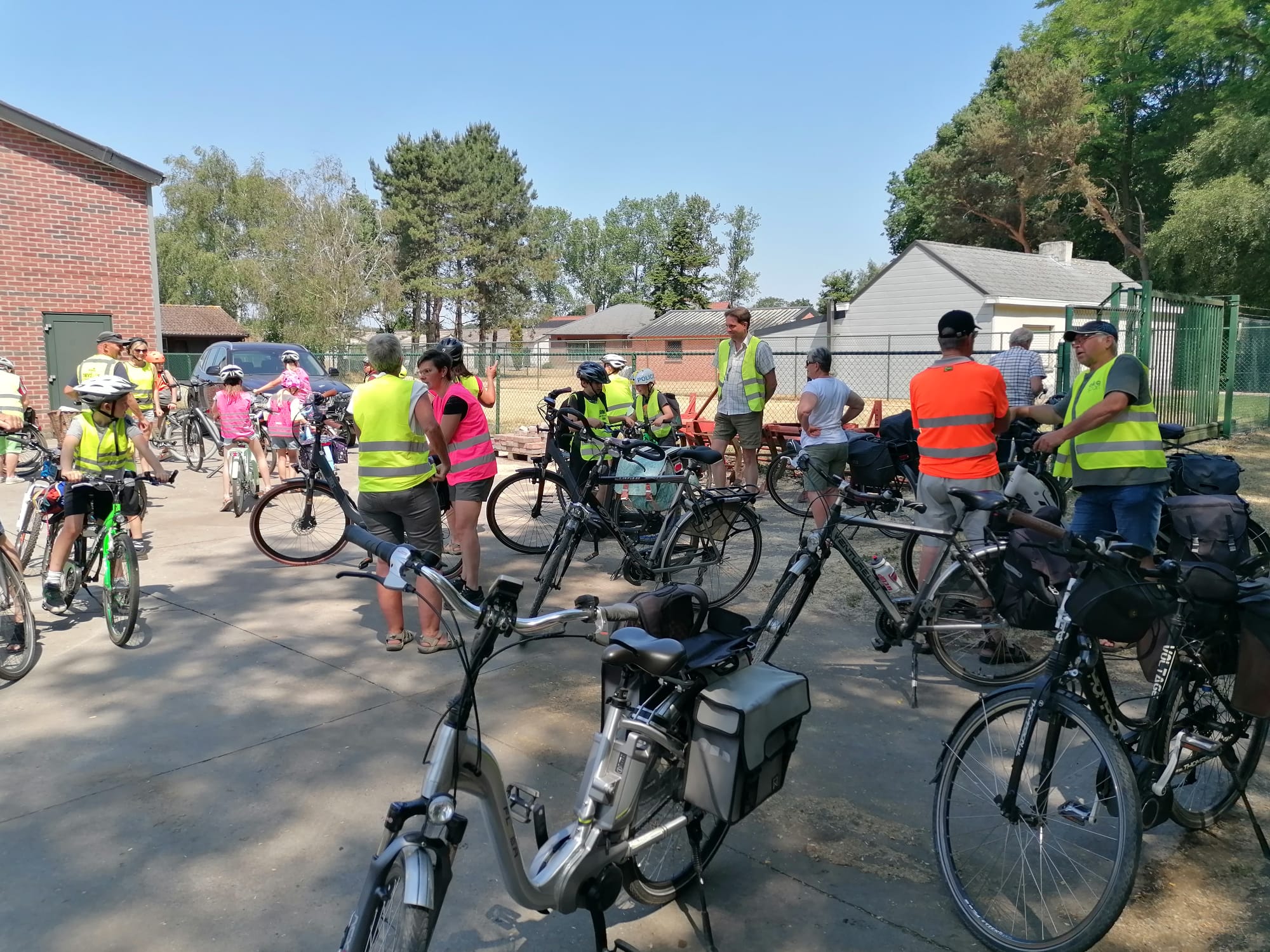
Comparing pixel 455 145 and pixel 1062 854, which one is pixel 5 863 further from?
pixel 455 145

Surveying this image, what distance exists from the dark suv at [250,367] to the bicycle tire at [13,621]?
1060 centimetres

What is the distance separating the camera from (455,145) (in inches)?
2215

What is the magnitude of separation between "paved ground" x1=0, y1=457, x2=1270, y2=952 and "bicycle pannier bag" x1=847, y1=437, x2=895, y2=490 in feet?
6.74

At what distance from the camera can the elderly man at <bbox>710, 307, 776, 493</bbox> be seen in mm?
8320

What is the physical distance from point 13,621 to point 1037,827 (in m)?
4.94

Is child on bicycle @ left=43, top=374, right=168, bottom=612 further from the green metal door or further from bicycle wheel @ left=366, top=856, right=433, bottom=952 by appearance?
the green metal door

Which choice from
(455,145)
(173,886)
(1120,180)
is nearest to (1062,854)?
(173,886)

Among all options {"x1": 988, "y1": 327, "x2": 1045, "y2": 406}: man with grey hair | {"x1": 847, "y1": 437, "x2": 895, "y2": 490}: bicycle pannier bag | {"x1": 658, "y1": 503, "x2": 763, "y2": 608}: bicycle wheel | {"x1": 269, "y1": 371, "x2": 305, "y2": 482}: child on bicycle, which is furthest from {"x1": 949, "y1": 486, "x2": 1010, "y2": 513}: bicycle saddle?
{"x1": 269, "y1": 371, "x2": 305, "y2": 482}: child on bicycle

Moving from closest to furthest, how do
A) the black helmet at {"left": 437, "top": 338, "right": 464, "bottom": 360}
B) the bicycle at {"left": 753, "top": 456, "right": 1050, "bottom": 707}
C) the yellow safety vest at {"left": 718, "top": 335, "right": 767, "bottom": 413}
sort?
1. the bicycle at {"left": 753, "top": 456, "right": 1050, "bottom": 707}
2. the black helmet at {"left": 437, "top": 338, "right": 464, "bottom": 360}
3. the yellow safety vest at {"left": 718, "top": 335, "right": 767, "bottom": 413}

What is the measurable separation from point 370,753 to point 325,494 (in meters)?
4.09

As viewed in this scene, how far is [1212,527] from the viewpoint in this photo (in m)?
4.15

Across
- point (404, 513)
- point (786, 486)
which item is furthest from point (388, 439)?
point (786, 486)

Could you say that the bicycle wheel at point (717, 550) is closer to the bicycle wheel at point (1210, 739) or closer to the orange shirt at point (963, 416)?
the orange shirt at point (963, 416)

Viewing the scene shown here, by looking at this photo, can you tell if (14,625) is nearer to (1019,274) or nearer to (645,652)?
(645,652)
